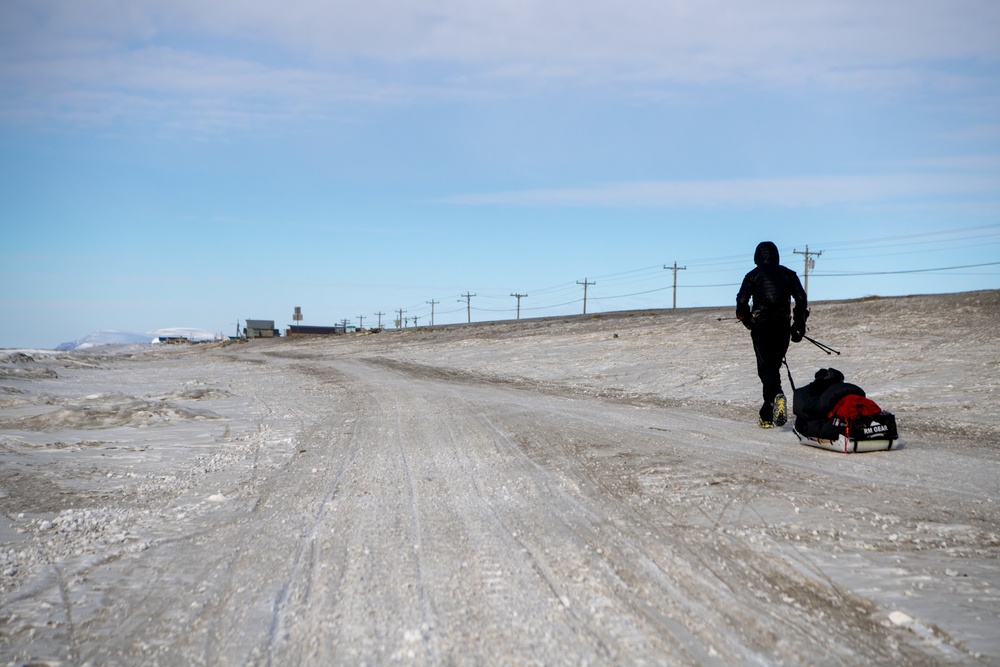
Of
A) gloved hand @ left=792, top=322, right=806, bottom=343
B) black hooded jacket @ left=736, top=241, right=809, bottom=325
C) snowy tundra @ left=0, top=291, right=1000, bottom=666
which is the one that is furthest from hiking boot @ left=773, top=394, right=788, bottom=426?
black hooded jacket @ left=736, top=241, right=809, bottom=325

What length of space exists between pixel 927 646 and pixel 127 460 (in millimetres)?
7179

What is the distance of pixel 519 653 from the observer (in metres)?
2.77

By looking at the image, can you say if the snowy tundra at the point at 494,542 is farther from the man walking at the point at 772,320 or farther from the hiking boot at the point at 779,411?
the man walking at the point at 772,320

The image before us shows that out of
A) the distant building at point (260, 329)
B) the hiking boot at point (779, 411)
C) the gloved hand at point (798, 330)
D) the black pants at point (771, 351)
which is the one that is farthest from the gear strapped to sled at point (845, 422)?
the distant building at point (260, 329)

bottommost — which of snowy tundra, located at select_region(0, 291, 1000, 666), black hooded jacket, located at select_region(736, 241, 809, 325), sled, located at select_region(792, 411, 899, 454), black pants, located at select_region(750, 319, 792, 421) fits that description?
snowy tundra, located at select_region(0, 291, 1000, 666)

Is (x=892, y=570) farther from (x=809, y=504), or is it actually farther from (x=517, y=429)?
(x=517, y=429)

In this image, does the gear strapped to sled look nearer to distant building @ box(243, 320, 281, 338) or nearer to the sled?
the sled

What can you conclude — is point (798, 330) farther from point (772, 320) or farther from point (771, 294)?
point (771, 294)

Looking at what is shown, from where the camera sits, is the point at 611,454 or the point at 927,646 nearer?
the point at 927,646

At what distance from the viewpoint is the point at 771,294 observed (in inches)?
367

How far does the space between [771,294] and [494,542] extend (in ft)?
21.2

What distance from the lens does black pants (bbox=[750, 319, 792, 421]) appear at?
9328 mm

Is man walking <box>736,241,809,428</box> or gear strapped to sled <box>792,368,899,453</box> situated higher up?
man walking <box>736,241,809,428</box>

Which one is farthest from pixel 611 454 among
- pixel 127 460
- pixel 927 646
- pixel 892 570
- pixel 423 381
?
pixel 423 381
